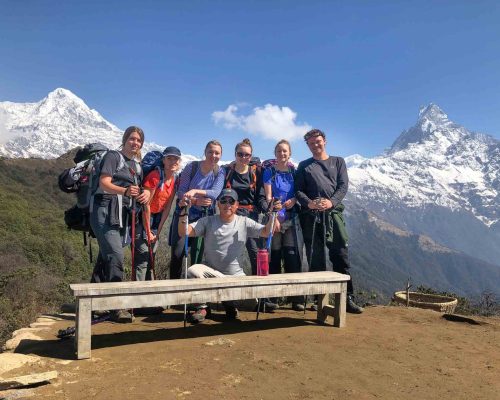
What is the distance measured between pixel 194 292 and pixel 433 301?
335 inches

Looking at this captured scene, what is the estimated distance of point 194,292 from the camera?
207 inches

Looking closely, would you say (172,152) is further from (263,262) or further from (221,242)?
(263,262)

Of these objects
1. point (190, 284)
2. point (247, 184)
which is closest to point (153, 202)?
point (247, 184)

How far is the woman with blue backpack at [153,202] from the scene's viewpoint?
639 cm

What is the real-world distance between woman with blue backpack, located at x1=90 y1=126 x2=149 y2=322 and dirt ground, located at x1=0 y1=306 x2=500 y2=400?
0.91m

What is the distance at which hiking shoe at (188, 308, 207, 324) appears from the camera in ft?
20.2

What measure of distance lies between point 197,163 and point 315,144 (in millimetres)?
1953

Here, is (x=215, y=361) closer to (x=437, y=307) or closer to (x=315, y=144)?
(x=315, y=144)

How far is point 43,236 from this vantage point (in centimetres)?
3691

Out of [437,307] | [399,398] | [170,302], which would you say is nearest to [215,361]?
[170,302]

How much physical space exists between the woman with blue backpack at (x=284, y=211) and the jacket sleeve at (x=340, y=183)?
68cm

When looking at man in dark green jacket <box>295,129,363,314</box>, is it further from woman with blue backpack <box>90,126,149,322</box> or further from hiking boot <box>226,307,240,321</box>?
woman with blue backpack <box>90,126,149,322</box>

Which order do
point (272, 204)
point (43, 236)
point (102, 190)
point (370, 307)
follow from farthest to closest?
point (43, 236) < point (370, 307) < point (272, 204) < point (102, 190)

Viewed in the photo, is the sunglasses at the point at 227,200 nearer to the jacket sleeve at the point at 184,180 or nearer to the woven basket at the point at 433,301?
the jacket sleeve at the point at 184,180
